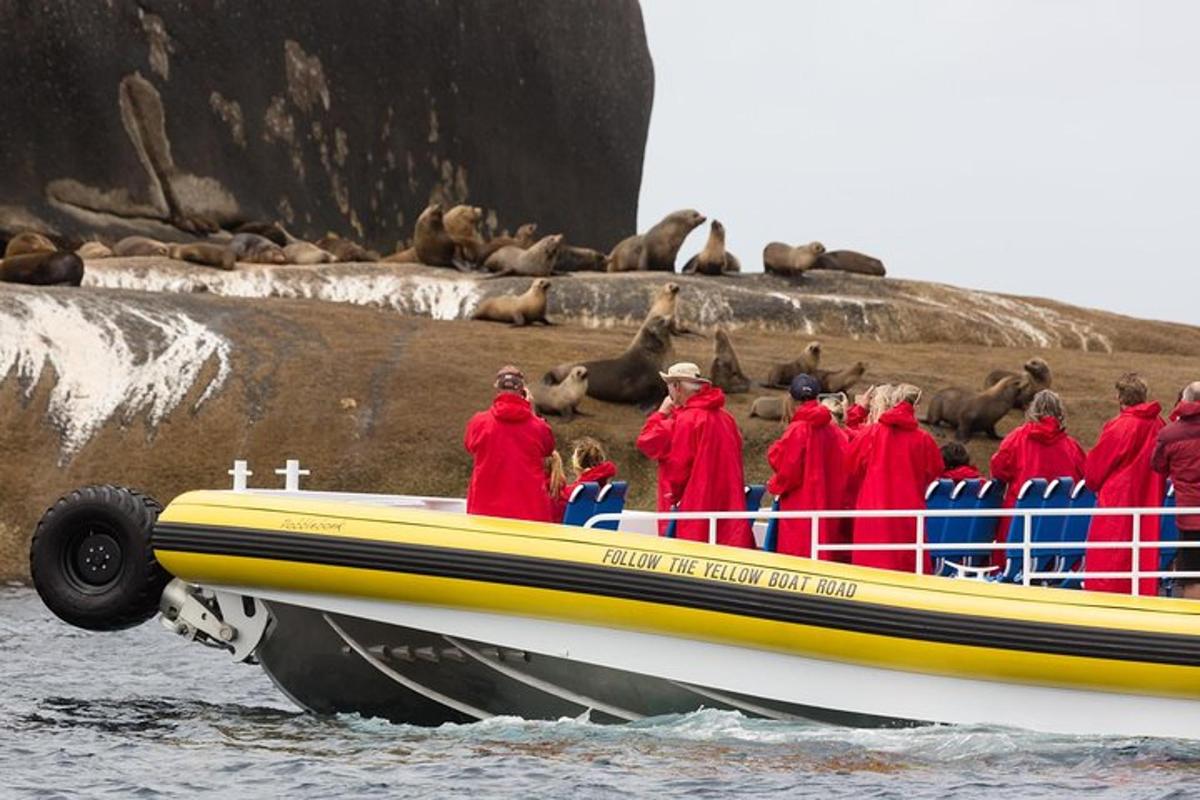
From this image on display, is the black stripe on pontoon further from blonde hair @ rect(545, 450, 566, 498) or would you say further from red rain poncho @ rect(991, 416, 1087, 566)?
red rain poncho @ rect(991, 416, 1087, 566)

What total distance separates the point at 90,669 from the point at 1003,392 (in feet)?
46.4

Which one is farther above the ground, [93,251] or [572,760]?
[93,251]

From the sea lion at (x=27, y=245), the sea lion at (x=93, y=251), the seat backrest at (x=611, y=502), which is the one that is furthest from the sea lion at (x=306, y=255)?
the seat backrest at (x=611, y=502)

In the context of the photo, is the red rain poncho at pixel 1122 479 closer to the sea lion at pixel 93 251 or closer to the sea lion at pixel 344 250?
the sea lion at pixel 93 251

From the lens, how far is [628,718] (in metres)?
14.0

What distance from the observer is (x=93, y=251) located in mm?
40594

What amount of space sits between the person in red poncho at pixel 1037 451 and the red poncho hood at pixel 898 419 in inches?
33.5

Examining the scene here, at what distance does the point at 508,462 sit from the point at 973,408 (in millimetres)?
16703

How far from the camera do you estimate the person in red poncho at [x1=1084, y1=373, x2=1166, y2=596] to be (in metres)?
13.6

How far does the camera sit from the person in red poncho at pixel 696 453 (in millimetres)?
14078

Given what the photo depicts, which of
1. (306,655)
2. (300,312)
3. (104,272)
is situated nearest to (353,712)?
(306,655)

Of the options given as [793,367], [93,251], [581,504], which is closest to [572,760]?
[581,504]

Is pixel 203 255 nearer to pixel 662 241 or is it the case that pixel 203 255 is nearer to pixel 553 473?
pixel 662 241

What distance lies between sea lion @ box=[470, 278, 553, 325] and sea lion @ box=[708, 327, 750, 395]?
424cm
